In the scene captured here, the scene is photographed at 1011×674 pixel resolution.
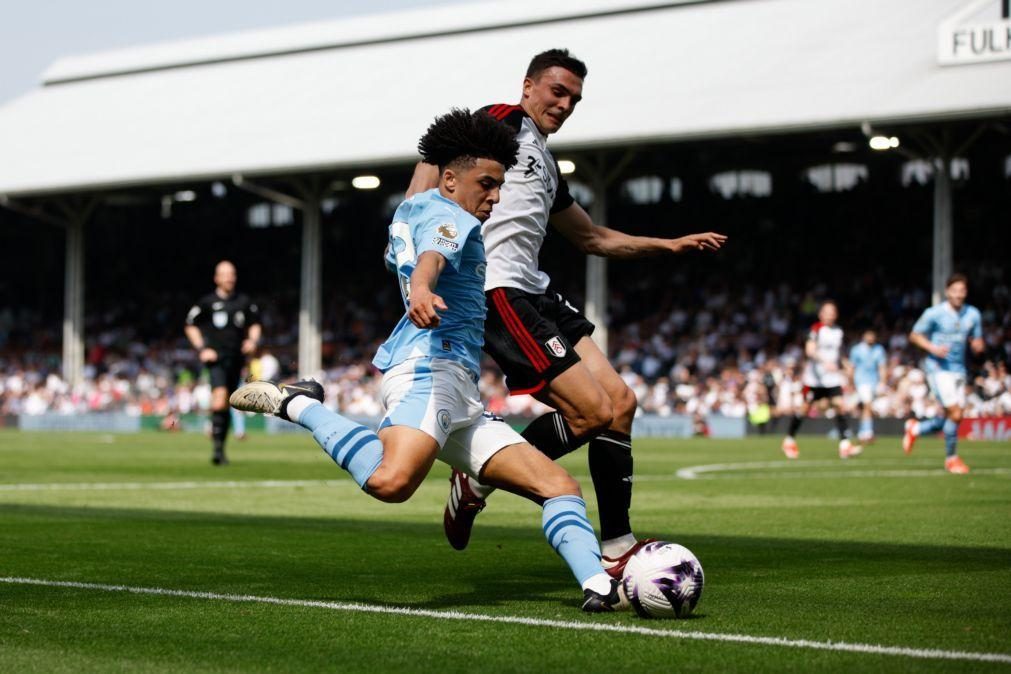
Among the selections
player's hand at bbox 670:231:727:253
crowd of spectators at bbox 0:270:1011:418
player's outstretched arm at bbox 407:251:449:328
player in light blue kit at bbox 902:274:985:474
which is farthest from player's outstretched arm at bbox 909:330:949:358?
player's outstretched arm at bbox 407:251:449:328

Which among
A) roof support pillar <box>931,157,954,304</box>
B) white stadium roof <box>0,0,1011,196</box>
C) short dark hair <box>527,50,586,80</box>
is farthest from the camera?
white stadium roof <box>0,0,1011,196</box>

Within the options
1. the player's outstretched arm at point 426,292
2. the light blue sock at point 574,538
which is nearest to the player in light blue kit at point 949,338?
the light blue sock at point 574,538

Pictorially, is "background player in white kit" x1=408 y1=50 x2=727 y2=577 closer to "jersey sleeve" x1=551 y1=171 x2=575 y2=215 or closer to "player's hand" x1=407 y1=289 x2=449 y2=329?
"jersey sleeve" x1=551 y1=171 x2=575 y2=215

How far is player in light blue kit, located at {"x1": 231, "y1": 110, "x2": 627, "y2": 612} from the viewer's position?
246 inches

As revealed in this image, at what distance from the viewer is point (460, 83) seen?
38.9 m

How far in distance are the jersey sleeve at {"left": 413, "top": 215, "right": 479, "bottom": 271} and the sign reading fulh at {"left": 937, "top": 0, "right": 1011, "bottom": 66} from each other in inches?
986

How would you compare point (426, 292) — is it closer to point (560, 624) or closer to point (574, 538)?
point (574, 538)

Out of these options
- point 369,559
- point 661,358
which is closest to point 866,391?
point 661,358

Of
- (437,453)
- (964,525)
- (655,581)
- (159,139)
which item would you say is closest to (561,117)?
(437,453)

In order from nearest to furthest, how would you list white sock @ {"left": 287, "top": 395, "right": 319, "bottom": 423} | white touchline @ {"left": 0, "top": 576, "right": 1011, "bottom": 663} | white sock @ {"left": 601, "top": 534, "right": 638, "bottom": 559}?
1. white touchline @ {"left": 0, "top": 576, "right": 1011, "bottom": 663}
2. white sock @ {"left": 287, "top": 395, "right": 319, "bottom": 423}
3. white sock @ {"left": 601, "top": 534, "right": 638, "bottom": 559}

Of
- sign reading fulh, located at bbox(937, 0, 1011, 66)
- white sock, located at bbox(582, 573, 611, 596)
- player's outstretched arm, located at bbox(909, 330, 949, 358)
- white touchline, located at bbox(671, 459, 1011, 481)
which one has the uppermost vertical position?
sign reading fulh, located at bbox(937, 0, 1011, 66)

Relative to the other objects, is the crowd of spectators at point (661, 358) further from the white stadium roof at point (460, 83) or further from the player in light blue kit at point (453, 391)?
the player in light blue kit at point (453, 391)

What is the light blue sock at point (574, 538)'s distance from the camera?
6.21 m

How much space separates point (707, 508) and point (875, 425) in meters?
20.0
